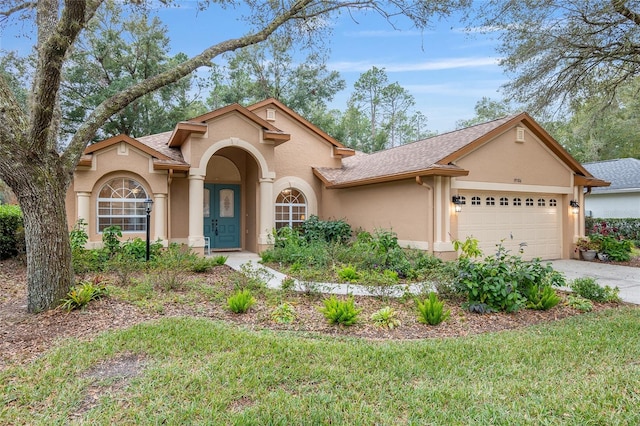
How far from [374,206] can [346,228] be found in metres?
1.23

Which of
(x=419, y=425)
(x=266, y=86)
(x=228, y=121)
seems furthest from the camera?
(x=266, y=86)

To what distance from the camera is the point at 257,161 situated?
12.3 m

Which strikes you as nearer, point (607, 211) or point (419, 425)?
point (419, 425)

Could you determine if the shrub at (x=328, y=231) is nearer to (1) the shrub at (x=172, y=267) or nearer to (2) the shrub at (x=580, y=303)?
(1) the shrub at (x=172, y=267)

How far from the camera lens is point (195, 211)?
11.3 meters

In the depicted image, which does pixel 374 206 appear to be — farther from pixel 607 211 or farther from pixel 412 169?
pixel 607 211

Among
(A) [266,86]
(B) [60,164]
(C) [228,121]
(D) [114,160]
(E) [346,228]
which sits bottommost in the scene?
(E) [346,228]

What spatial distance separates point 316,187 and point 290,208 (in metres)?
1.40

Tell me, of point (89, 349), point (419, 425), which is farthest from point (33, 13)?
point (419, 425)

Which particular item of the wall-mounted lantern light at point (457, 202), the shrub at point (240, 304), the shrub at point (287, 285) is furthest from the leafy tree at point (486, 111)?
the shrub at point (240, 304)

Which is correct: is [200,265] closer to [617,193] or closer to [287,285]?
[287,285]

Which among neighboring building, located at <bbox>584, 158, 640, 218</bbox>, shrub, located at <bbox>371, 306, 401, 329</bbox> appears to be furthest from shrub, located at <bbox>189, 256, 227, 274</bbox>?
neighboring building, located at <bbox>584, 158, 640, 218</bbox>

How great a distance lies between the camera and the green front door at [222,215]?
1377cm

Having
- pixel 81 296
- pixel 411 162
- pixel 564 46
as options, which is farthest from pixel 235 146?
pixel 564 46
